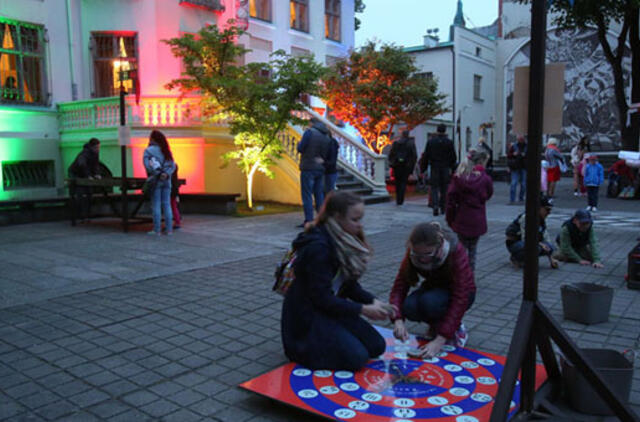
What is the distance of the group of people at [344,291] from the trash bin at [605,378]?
0.88 m

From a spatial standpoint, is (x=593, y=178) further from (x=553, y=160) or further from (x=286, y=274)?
(x=286, y=274)

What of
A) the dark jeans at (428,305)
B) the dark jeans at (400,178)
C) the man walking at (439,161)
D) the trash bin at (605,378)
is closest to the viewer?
the trash bin at (605,378)

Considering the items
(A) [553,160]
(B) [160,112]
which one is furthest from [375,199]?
(B) [160,112]

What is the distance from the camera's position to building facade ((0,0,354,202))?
1449 centimetres

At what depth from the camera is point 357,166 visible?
17375 mm

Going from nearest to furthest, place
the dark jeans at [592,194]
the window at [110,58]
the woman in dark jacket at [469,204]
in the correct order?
the woman in dark jacket at [469,204] → the dark jeans at [592,194] → the window at [110,58]

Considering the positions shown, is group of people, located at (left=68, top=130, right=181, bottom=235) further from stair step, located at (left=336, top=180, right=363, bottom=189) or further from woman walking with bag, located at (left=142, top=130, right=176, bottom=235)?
stair step, located at (left=336, top=180, right=363, bottom=189)

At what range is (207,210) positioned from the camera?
13.2 m

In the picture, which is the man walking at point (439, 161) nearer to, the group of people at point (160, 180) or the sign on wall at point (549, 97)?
the group of people at point (160, 180)

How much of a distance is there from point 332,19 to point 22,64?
13546 millimetres

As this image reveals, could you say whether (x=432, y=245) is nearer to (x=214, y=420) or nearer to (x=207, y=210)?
(x=214, y=420)

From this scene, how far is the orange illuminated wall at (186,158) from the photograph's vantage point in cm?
1463

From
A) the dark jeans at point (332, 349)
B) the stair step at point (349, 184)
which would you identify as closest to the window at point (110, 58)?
the stair step at point (349, 184)

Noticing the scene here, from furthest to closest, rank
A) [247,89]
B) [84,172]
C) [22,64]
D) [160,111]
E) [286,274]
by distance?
[22,64] < [160,111] < [247,89] < [84,172] < [286,274]
